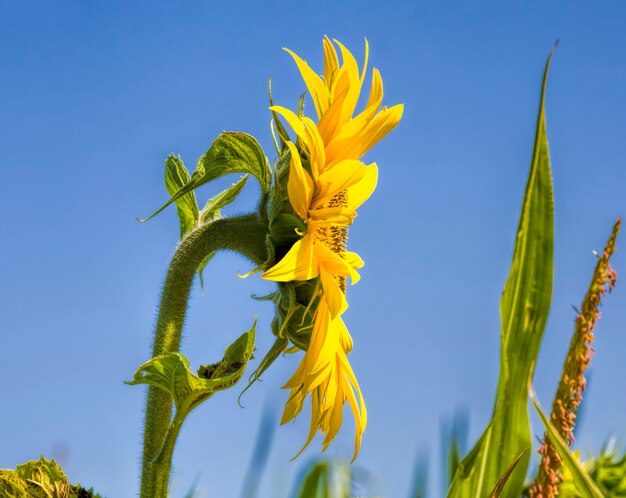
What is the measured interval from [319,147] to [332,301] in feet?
0.71

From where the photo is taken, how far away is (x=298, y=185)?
1.18m

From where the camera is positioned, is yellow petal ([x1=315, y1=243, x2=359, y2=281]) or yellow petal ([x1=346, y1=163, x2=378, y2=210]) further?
yellow petal ([x1=346, y1=163, x2=378, y2=210])

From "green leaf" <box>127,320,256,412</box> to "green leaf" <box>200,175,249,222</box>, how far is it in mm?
258

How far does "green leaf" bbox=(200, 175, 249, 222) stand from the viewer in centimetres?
138

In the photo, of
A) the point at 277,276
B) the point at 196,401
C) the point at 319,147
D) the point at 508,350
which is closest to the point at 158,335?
the point at 196,401

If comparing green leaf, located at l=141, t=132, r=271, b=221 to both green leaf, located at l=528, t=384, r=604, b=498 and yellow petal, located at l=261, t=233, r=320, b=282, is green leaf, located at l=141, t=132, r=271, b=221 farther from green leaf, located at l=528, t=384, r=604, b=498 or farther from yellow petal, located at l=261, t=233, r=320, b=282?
green leaf, located at l=528, t=384, r=604, b=498

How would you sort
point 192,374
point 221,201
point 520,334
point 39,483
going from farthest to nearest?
point 520,334
point 221,201
point 39,483
point 192,374

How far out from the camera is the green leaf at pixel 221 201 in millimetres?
1375

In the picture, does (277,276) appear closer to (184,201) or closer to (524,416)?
(184,201)

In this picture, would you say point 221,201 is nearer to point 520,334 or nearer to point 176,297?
point 176,297

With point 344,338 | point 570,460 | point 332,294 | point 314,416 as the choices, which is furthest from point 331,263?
point 570,460

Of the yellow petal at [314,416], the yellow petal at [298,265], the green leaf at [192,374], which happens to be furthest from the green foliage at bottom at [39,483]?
the yellow petal at [298,265]

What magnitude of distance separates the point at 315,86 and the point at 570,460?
66cm

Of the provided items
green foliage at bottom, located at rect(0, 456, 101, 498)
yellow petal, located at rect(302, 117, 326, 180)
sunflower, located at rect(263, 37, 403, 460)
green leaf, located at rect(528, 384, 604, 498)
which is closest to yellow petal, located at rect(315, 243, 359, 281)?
sunflower, located at rect(263, 37, 403, 460)
